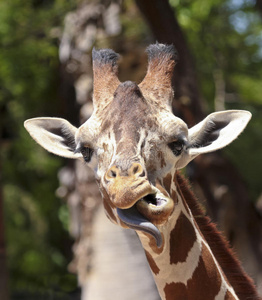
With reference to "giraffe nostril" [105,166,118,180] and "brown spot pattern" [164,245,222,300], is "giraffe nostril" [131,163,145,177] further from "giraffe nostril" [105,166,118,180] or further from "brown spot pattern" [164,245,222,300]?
"brown spot pattern" [164,245,222,300]

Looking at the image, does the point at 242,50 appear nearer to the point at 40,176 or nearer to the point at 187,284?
the point at 40,176

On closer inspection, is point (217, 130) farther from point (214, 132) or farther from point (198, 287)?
point (198, 287)

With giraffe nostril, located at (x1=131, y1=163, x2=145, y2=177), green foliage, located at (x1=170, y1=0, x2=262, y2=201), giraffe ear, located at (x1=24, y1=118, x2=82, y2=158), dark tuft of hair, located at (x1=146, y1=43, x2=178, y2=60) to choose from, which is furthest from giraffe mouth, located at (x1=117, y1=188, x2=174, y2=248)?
green foliage, located at (x1=170, y1=0, x2=262, y2=201)

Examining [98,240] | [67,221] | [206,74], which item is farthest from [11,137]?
[206,74]

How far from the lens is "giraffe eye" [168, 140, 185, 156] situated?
328 centimetres

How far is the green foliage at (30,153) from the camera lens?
922 centimetres

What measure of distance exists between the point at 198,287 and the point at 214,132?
0.87 m

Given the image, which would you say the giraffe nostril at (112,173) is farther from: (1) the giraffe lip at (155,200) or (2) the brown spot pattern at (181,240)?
(2) the brown spot pattern at (181,240)

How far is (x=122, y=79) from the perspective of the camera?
318 inches

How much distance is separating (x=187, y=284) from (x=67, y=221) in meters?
9.17

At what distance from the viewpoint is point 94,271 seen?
25.8 feet

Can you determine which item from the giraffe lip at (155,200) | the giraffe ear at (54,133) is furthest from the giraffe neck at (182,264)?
the giraffe ear at (54,133)

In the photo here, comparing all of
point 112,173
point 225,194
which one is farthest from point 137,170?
point 225,194

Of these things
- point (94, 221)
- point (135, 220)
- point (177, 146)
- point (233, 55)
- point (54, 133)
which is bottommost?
point (94, 221)
